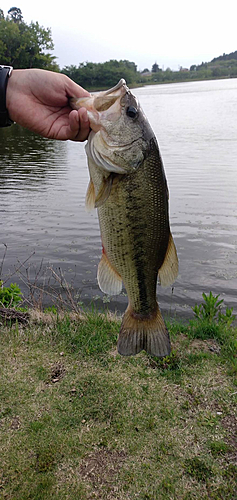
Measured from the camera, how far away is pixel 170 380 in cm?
401

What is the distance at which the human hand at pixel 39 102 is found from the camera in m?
3.05

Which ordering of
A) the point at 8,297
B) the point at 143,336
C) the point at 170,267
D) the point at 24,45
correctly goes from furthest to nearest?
the point at 24,45
the point at 8,297
the point at 143,336
the point at 170,267

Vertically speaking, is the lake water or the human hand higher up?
the human hand

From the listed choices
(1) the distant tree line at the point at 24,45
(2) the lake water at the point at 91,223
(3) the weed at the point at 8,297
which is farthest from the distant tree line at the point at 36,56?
(3) the weed at the point at 8,297

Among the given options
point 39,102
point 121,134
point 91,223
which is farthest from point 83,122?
point 91,223

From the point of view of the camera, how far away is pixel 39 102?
125 inches

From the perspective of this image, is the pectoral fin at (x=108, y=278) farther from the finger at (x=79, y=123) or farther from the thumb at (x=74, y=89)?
the thumb at (x=74, y=89)

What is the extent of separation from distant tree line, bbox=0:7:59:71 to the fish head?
75489 mm

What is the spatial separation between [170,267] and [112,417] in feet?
5.88

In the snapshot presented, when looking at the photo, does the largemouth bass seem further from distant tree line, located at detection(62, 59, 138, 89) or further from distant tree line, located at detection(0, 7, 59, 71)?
distant tree line, located at detection(62, 59, 138, 89)

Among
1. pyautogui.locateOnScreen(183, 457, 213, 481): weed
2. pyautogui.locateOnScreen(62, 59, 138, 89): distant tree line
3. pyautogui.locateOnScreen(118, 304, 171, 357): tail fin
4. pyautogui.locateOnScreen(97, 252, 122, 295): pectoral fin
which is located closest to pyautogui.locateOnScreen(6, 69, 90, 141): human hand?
pyautogui.locateOnScreen(97, 252, 122, 295): pectoral fin

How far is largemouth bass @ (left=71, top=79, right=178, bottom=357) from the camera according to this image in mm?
2256

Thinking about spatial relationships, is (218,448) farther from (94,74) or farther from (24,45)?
(94,74)

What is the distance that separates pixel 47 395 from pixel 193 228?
25.2 ft
